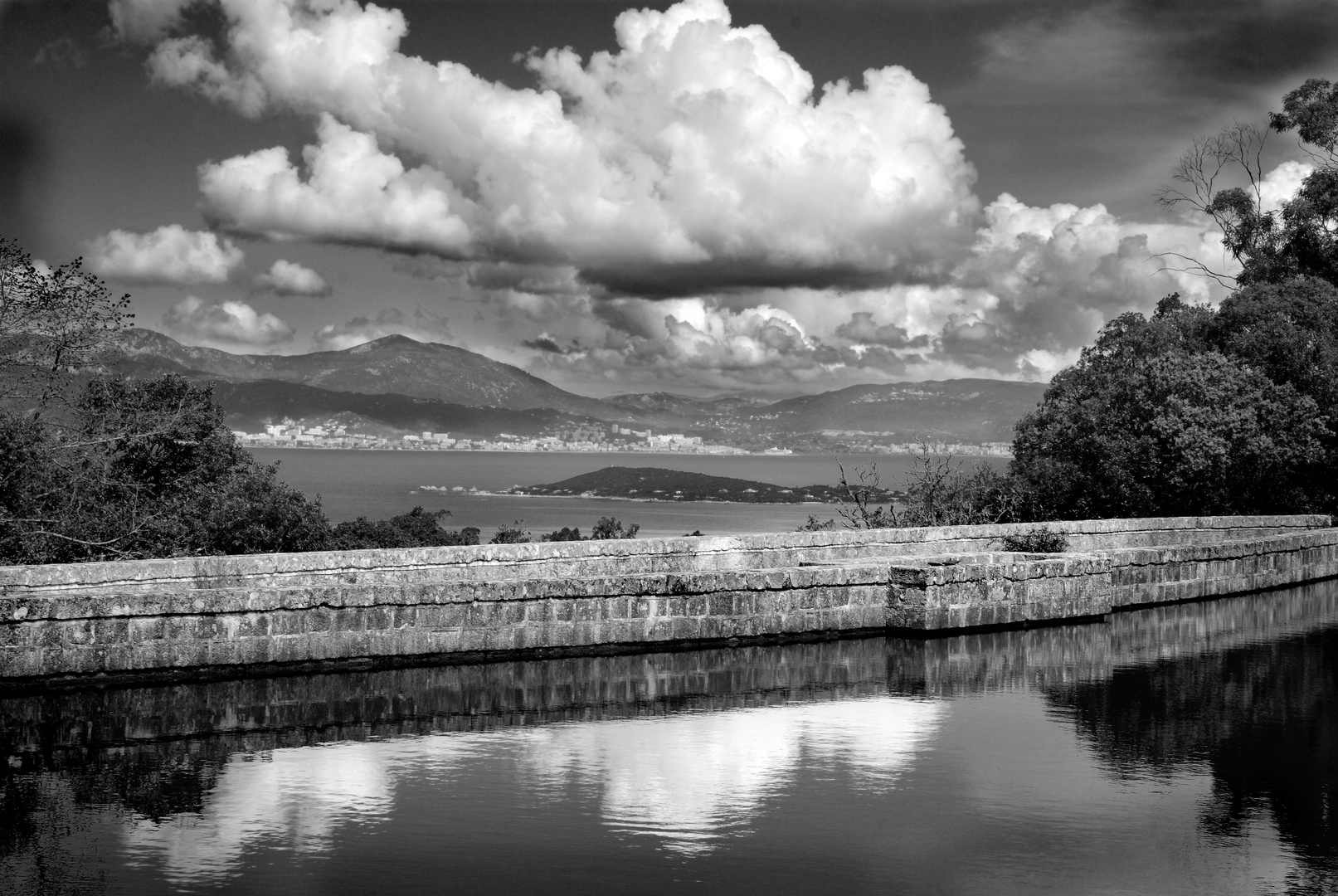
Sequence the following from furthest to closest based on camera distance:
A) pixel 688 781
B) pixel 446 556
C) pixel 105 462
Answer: pixel 105 462
pixel 446 556
pixel 688 781

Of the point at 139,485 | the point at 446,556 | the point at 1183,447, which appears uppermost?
the point at 1183,447

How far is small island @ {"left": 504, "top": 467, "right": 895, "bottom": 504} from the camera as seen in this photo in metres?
100

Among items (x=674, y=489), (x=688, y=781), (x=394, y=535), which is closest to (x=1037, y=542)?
(x=688, y=781)

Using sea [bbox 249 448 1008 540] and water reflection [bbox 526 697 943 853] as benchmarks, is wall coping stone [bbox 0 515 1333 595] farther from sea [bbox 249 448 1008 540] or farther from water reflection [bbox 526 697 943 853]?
sea [bbox 249 448 1008 540]

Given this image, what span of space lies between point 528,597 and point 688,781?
523cm

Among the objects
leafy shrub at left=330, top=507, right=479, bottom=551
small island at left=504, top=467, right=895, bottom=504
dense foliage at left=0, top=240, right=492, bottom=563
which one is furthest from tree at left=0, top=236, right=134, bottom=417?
small island at left=504, top=467, right=895, bottom=504

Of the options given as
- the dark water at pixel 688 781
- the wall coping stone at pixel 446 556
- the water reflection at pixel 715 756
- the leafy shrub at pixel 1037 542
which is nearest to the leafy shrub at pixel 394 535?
the wall coping stone at pixel 446 556

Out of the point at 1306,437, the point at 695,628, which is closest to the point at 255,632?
the point at 695,628

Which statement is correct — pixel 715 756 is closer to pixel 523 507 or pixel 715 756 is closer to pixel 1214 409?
pixel 1214 409

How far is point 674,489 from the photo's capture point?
109 meters

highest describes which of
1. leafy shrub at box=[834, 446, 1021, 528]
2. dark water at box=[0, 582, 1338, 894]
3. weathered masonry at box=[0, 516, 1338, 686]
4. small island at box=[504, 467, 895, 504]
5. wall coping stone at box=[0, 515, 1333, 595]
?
small island at box=[504, 467, 895, 504]

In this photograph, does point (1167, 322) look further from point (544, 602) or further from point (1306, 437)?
point (544, 602)

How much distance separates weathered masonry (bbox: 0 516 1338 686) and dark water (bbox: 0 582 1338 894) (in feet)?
1.52

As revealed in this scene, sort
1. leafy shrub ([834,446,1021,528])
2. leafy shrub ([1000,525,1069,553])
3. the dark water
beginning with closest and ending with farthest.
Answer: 1. the dark water
2. leafy shrub ([1000,525,1069,553])
3. leafy shrub ([834,446,1021,528])
